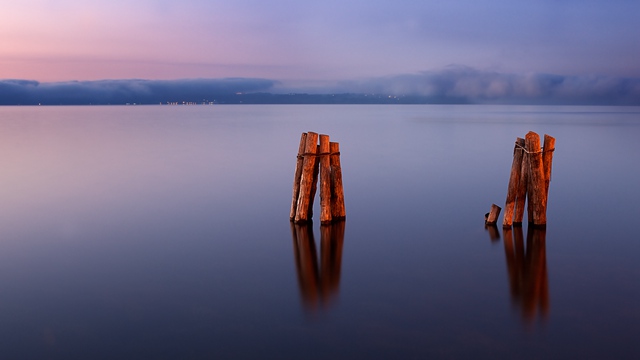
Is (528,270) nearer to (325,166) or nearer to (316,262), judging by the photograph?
(316,262)

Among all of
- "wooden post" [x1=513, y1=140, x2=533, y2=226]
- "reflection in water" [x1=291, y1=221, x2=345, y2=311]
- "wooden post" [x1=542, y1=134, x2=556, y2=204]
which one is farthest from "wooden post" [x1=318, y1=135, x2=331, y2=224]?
"wooden post" [x1=542, y1=134, x2=556, y2=204]

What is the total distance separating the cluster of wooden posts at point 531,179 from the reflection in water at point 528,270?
0.81 ft

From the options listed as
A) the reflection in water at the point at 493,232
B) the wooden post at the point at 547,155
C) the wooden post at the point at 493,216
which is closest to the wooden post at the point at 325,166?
the reflection in water at the point at 493,232

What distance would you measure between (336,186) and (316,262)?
2565 millimetres

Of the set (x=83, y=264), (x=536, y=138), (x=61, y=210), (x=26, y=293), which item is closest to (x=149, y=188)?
(x=61, y=210)

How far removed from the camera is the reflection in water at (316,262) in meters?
8.56

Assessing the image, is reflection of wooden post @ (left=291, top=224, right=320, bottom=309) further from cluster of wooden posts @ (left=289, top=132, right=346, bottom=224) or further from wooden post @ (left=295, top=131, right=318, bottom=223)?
wooden post @ (left=295, top=131, right=318, bottom=223)

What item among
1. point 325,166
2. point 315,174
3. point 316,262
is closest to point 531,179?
point 325,166

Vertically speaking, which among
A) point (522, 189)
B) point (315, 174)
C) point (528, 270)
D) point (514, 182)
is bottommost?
point (528, 270)

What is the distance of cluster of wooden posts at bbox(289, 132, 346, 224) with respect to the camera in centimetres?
1205

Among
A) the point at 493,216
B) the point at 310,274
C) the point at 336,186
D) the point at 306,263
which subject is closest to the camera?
the point at 310,274

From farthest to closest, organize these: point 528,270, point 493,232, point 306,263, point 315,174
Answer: point 315,174 < point 493,232 < point 306,263 < point 528,270

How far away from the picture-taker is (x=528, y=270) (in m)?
9.67

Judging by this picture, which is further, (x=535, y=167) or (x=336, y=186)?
(x=336, y=186)
